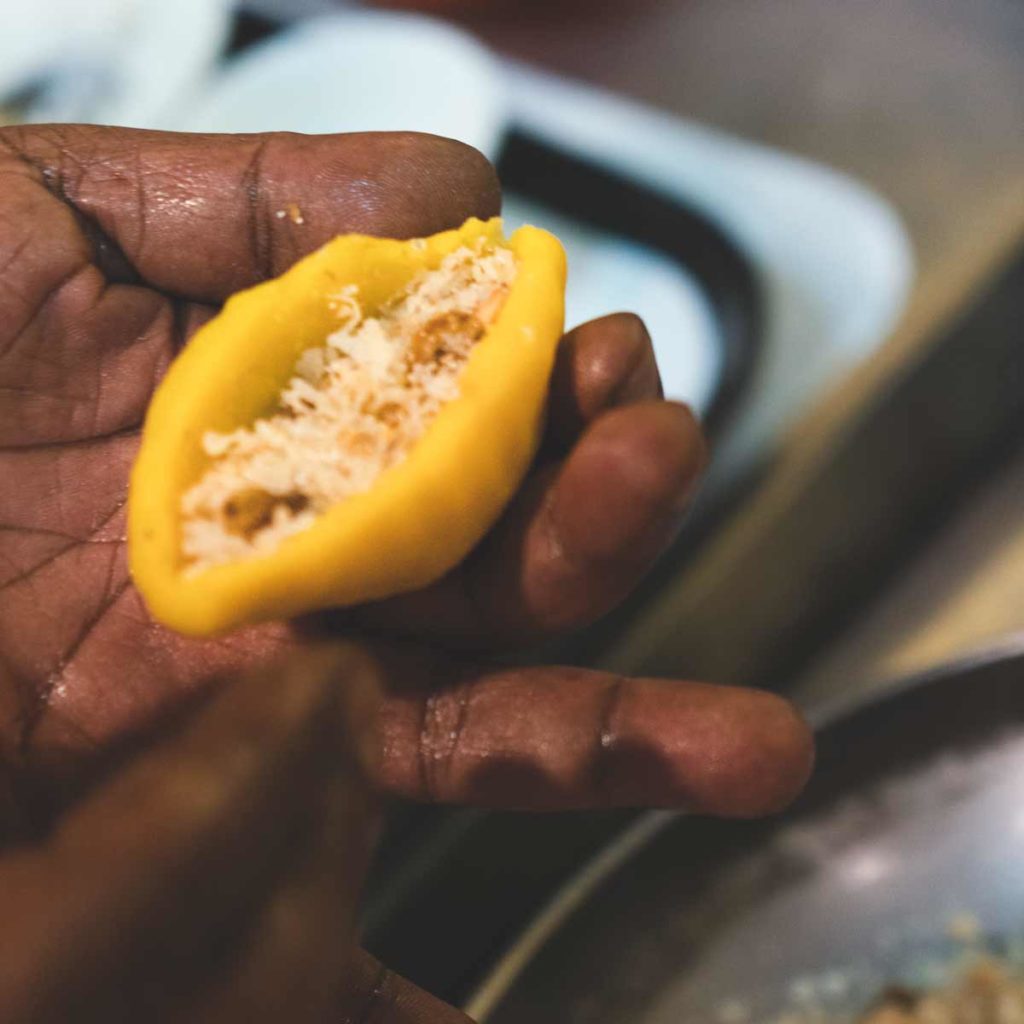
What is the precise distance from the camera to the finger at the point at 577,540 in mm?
654

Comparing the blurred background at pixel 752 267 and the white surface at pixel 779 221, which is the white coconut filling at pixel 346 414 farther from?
the white surface at pixel 779 221

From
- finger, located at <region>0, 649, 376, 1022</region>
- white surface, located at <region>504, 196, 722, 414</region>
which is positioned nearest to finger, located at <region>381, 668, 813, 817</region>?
finger, located at <region>0, 649, 376, 1022</region>

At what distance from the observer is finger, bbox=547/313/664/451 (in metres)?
0.75

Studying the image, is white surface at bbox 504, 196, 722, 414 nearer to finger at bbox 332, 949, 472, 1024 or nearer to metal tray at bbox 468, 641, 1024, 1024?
metal tray at bbox 468, 641, 1024, 1024

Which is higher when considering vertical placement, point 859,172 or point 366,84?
point 859,172

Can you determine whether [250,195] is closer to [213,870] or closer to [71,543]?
[71,543]

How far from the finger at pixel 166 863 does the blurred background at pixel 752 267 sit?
57cm

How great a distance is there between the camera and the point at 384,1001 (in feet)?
2.43

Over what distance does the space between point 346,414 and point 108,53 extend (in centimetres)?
114

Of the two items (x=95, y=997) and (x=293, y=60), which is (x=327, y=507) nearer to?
(x=95, y=997)

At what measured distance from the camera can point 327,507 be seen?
0.68m

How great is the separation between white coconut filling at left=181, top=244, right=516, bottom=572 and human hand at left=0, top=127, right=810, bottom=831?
79 millimetres

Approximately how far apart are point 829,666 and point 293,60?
3.79 feet

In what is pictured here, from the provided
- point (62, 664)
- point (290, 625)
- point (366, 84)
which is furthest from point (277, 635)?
point (366, 84)
